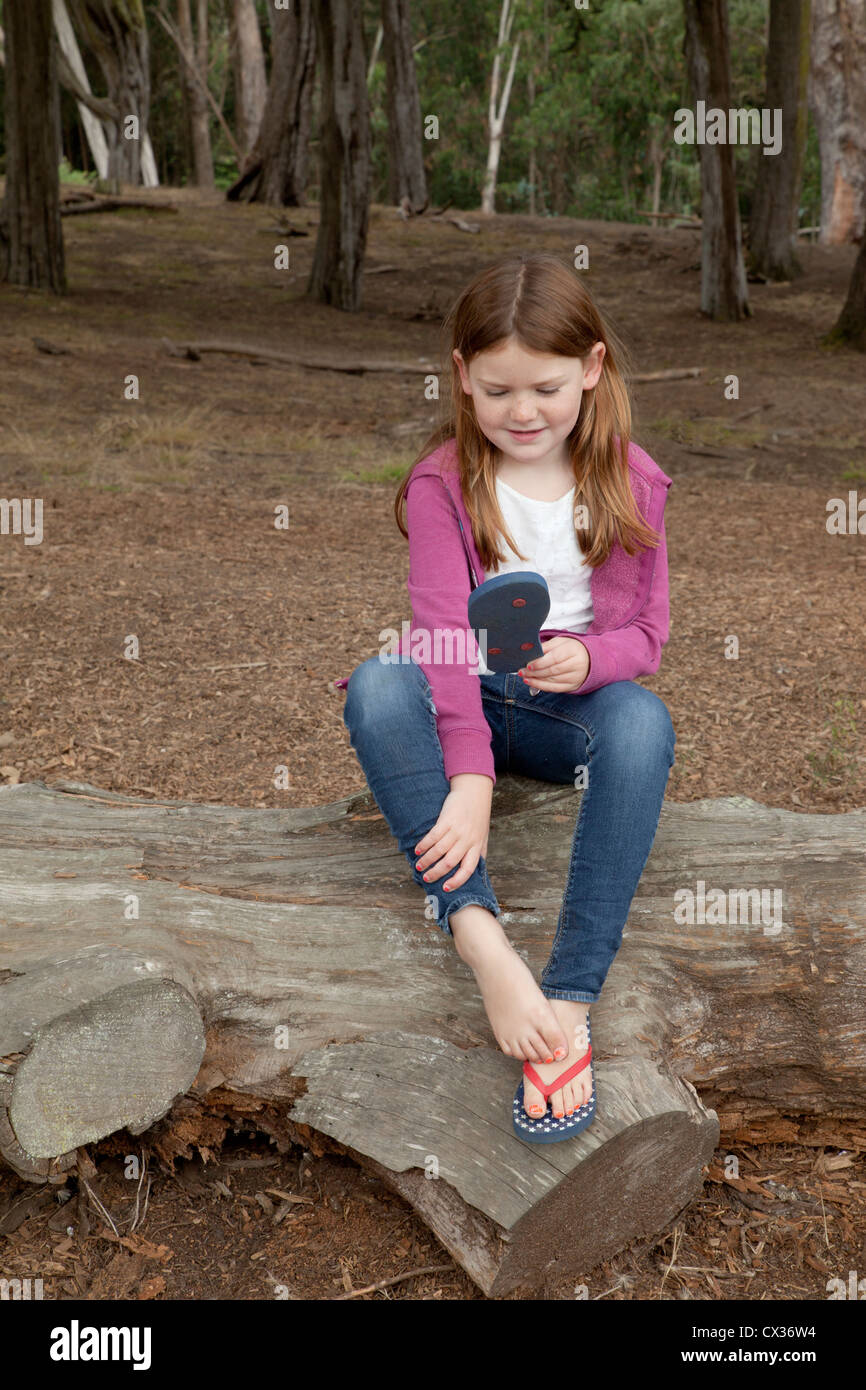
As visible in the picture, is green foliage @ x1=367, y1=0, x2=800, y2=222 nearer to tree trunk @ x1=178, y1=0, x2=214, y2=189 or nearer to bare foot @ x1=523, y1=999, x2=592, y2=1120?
tree trunk @ x1=178, y1=0, x2=214, y2=189

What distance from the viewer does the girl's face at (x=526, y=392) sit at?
242 cm

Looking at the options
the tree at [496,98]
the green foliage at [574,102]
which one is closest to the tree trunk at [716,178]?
the green foliage at [574,102]

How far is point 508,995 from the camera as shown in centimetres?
210

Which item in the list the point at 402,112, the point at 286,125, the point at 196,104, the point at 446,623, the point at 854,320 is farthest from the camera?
the point at 196,104

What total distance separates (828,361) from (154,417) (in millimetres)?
6417

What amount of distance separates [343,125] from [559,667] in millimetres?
11990

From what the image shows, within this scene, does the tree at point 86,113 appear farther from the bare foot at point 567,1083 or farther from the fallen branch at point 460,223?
the bare foot at point 567,1083

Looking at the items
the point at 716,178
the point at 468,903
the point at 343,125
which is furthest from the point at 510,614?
the point at 343,125

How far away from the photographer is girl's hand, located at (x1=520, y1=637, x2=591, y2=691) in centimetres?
239

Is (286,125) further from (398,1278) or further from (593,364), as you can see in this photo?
(398,1278)

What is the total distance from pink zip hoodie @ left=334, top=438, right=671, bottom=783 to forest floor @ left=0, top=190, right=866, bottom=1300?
362 millimetres

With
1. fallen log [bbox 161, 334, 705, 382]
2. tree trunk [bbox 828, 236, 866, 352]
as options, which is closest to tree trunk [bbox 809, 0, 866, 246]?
tree trunk [bbox 828, 236, 866, 352]

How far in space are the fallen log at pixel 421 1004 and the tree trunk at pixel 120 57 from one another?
2259 cm

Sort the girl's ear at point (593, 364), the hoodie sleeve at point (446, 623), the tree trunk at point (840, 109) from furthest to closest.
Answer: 1. the tree trunk at point (840, 109)
2. the girl's ear at point (593, 364)
3. the hoodie sleeve at point (446, 623)
